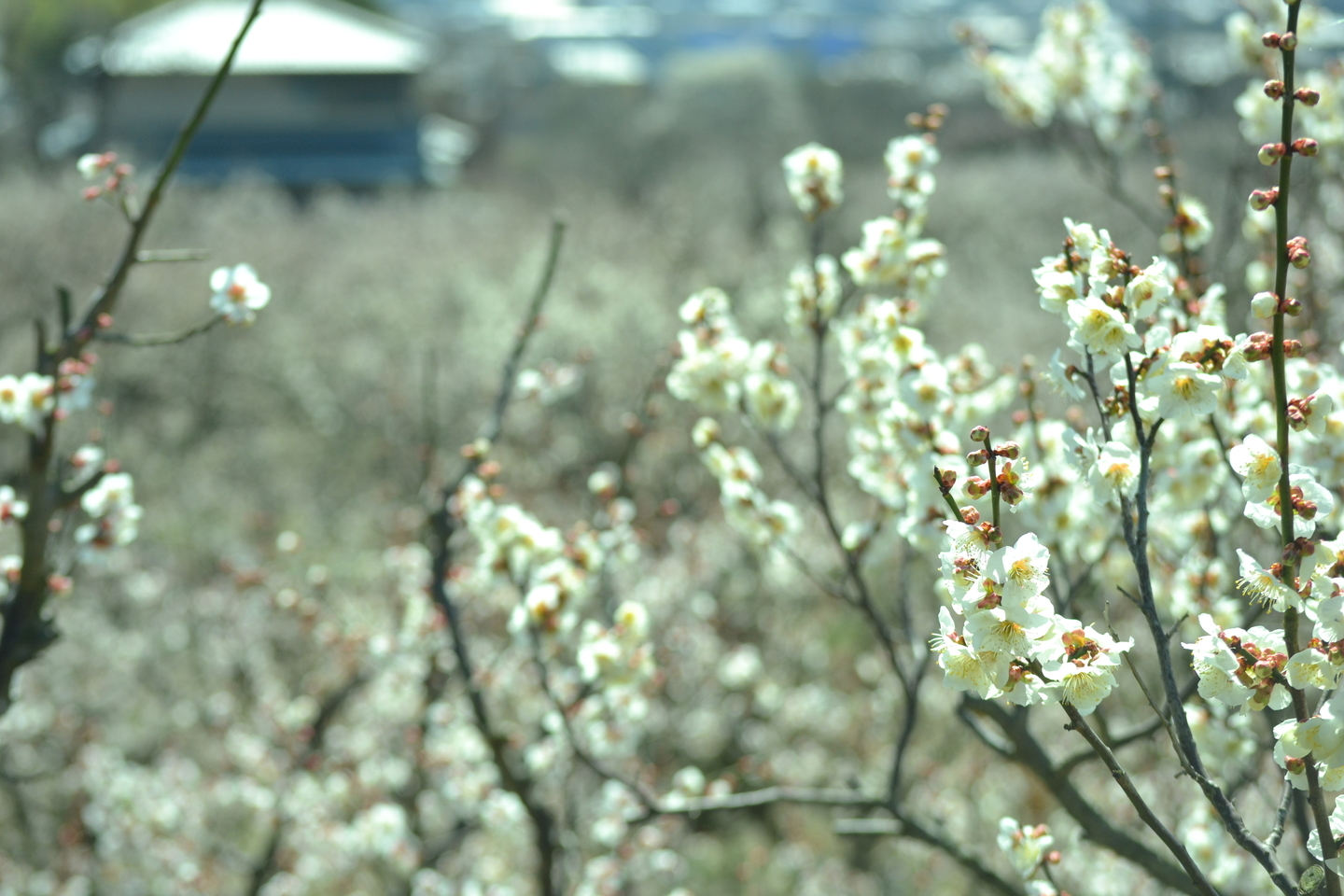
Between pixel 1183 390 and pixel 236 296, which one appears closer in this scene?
pixel 1183 390

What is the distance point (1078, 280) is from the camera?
4.21 ft

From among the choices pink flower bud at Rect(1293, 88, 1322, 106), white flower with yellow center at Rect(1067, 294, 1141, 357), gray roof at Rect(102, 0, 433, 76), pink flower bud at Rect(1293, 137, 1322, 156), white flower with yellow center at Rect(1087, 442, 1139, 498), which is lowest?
gray roof at Rect(102, 0, 433, 76)

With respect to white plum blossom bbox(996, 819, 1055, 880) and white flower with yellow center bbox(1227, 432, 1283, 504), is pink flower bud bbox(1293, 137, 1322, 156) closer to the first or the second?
white flower with yellow center bbox(1227, 432, 1283, 504)

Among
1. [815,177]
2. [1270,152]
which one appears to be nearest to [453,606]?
[815,177]

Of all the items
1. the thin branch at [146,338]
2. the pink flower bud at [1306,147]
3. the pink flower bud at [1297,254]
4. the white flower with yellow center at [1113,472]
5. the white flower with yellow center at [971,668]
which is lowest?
the thin branch at [146,338]

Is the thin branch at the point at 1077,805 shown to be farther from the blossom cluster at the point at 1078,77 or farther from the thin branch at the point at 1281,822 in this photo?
the blossom cluster at the point at 1078,77

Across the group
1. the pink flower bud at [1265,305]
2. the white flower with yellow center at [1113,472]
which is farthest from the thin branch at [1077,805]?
the pink flower bud at [1265,305]

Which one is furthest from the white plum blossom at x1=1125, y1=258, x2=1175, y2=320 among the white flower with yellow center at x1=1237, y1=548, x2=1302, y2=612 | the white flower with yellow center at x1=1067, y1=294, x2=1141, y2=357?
the white flower with yellow center at x1=1237, y1=548, x2=1302, y2=612

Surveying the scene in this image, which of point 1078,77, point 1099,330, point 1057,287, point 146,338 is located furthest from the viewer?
point 1078,77

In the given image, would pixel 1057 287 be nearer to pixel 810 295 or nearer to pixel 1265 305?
pixel 1265 305

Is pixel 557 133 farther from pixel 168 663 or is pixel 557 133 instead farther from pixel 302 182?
pixel 168 663

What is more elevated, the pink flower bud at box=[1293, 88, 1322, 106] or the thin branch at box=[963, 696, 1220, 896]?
the pink flower bud at box=[1293, 88, 1322, 106]

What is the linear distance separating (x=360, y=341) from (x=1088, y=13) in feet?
31.1

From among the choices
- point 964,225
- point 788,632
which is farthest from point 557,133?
point 788,632
